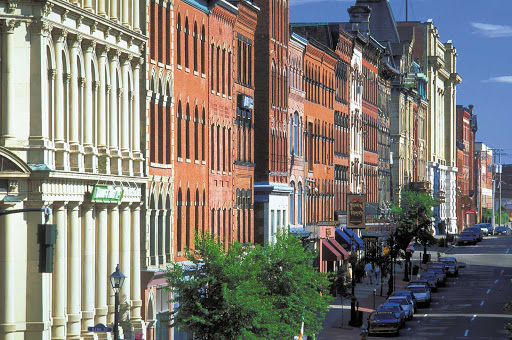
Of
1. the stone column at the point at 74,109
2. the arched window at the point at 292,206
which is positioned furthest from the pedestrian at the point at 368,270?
the stone column at the point at 74,109

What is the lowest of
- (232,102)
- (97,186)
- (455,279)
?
A: (455,279)

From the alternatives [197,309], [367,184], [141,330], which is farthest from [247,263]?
[367,184]

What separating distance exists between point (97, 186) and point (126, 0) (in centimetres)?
875

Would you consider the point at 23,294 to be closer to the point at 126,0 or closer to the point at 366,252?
the point at 126,0

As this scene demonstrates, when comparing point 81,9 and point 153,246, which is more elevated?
point 81,9

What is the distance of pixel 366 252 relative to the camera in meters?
109

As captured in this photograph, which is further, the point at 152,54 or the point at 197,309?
the point at 152,54

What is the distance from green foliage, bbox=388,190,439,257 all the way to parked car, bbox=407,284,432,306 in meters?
16.5

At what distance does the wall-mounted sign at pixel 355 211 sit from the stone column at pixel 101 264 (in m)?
53.3

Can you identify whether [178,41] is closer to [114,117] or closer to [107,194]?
[114,117]

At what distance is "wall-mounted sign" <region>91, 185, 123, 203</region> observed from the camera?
42731 mm

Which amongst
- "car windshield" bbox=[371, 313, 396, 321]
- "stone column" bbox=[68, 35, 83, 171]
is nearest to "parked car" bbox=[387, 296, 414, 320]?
"car windshield" bbox=[371, 313, 396, 321]

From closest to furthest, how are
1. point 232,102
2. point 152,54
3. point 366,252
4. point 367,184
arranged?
point 152,54, point 232,102, point 366,252, point 367,184

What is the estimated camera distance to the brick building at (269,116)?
2963 inches
